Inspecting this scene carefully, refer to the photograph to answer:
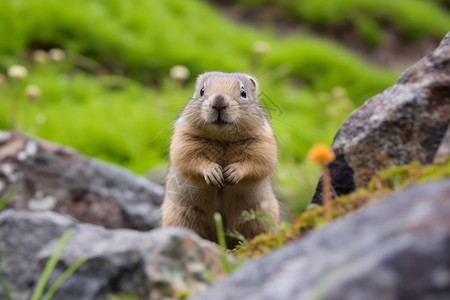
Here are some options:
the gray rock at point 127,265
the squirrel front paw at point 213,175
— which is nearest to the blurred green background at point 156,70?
the squirrel front paw at point 213,175

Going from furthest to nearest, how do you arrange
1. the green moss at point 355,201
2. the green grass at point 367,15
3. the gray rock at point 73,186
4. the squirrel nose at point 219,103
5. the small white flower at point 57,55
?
the green grass at point 367,15 → the small white flower at point 57,55 → the gray rock at point 73,186 → the squirrel nose at point 219,103 → the green moss at point 355,201

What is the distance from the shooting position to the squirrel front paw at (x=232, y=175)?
161 inches

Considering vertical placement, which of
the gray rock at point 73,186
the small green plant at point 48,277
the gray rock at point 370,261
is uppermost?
the gray rock at point 370,261

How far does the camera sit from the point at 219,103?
4164 millimetres

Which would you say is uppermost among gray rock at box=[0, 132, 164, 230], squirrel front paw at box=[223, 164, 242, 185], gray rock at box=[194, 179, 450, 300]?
gray rock at box=[194, 179, 450, 300]

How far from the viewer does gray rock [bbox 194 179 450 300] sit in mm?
1618

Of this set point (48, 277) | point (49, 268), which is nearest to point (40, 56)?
point (48, 277)

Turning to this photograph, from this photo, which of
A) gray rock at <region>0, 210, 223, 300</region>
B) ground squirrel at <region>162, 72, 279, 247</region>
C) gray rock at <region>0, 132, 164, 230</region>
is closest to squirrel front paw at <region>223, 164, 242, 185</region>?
ground squirrel at <region>162, 72, 279, 247</region>

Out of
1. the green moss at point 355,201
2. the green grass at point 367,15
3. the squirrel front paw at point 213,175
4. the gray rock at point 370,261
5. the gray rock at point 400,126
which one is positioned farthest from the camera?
the green grass at point 367,15

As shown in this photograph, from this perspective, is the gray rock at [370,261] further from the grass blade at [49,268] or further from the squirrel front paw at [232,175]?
the squirrel front paw at [232,175]

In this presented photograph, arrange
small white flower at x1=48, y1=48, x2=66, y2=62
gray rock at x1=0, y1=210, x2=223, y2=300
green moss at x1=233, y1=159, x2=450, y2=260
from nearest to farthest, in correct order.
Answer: gray rock at x1=0, y1=210, x2=223, y2=300
green moss at x1=233, y1=159, x2=450, y2=260
small white flower at x1=48, y1=48, x2=66, y2=62

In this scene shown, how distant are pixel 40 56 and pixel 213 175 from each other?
289 inches

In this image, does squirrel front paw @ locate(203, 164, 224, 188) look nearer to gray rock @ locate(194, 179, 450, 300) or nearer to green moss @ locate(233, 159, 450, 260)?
green moss @ locate(233, 159, 450, 260)

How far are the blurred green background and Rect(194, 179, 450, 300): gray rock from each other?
5062 mm
